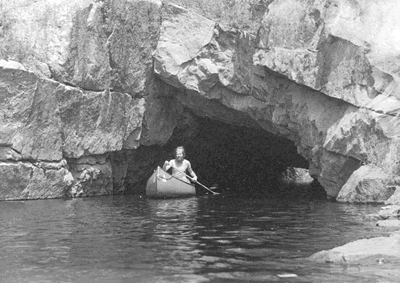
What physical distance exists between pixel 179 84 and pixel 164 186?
3097mm

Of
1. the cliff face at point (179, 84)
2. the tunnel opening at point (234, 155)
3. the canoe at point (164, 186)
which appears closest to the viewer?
the cliff face at point (179, 84)

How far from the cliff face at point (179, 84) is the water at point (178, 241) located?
6.07 ft

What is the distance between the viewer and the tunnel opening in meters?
26.3

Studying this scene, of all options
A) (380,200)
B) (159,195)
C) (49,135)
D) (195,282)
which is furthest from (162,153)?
(195,282)

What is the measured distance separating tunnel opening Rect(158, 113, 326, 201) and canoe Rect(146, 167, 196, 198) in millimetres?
2809

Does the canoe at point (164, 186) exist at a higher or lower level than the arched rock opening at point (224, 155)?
lower

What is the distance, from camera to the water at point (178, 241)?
8.74 metres

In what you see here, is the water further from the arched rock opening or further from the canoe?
the arched rock opening

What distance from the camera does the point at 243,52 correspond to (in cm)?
2153

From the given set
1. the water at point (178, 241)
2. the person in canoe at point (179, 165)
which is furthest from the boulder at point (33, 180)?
the person in canoe at point (179, 165)

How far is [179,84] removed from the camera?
2228 centimetres

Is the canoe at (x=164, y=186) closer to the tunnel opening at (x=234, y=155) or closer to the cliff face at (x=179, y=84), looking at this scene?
the cliff face at (x=179, y=84)

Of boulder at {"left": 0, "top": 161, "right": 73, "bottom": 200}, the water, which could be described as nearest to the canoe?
boulder at {"left": 0, "top": 161, "right": 73, "bottom": 200}

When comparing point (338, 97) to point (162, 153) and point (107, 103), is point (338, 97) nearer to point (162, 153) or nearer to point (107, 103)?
point (107, 103)
